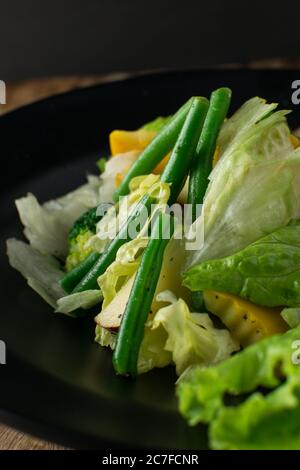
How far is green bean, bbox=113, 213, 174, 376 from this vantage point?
115 inches

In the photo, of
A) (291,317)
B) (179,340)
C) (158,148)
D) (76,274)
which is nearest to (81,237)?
(76,274)

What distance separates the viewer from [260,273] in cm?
299

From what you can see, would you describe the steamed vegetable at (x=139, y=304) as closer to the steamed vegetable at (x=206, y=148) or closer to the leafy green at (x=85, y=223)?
the steamed vegetable at (x=206, y=148)

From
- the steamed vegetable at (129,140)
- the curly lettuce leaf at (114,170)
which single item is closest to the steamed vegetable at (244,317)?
the curly lettuce leaf at (114,170)

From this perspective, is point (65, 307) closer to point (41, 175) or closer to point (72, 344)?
point (72, 344)

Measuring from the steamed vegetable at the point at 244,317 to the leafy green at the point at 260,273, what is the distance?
0.03 metres

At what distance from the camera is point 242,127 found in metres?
3.35

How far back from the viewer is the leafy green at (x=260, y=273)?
9.69 ft

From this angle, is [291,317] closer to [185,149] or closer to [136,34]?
[185,149]

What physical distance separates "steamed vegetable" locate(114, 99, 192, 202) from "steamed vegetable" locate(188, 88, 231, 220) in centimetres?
11

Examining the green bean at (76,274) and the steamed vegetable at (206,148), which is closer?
the steamed vegetable at (206,148)

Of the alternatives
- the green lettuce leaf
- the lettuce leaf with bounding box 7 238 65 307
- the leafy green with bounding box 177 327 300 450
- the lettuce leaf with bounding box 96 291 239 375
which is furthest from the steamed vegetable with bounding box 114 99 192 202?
the leafy green with bounding box 177 327 300 450

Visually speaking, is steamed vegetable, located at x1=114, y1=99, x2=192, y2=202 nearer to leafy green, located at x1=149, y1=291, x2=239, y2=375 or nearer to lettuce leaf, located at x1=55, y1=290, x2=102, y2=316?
lettuce leaf, located at x1=55, y1=290, x2=102, y2=316

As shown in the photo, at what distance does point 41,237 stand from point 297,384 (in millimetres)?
1901
